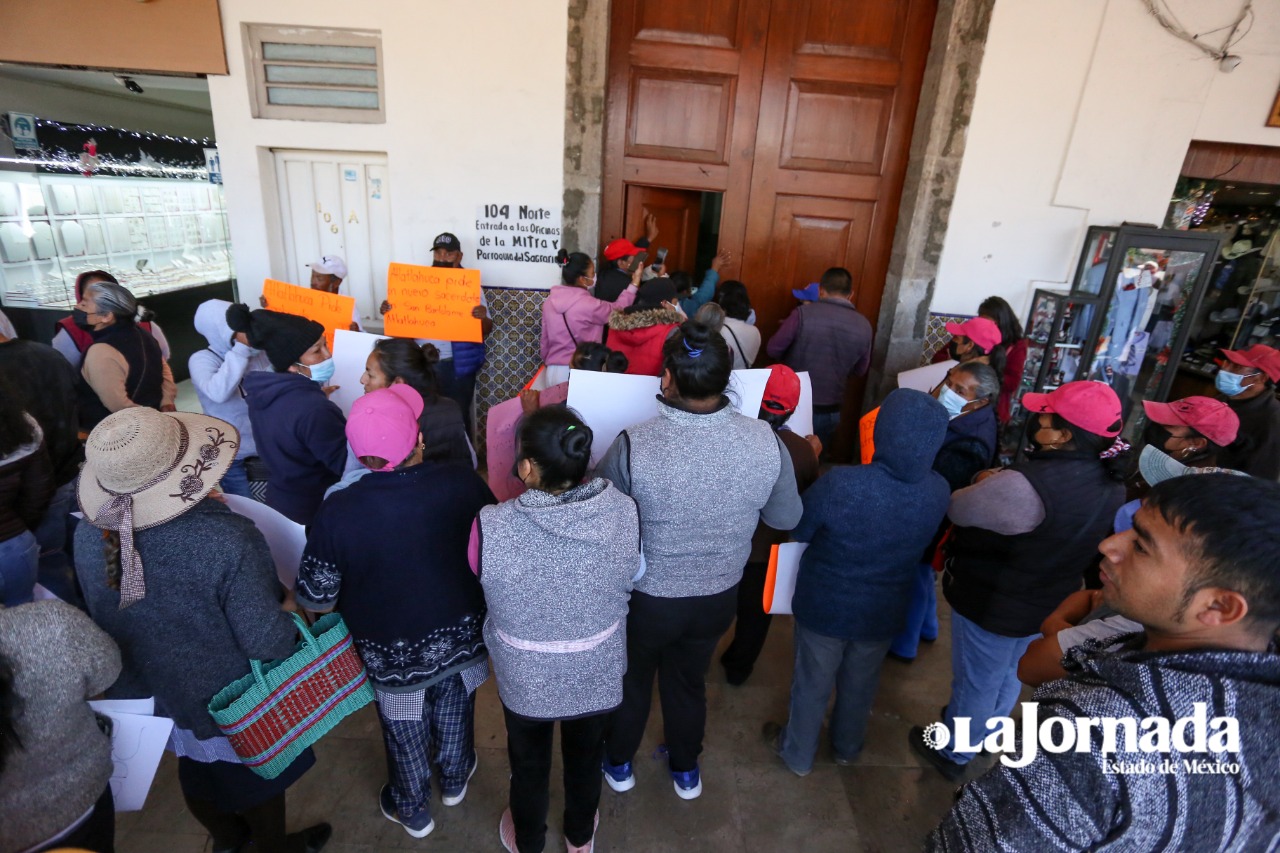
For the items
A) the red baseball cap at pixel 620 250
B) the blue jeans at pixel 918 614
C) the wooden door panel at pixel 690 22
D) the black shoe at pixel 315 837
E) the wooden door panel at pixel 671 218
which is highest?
the wooden door panel at pixel 690 22

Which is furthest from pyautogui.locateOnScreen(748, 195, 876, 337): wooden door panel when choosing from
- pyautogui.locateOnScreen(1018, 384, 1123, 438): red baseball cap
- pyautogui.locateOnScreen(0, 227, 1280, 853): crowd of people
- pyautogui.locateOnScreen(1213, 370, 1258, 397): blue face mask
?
Result: pyautogui.locateOnScreen(1018, 384, 1123, 438): red baseball cap

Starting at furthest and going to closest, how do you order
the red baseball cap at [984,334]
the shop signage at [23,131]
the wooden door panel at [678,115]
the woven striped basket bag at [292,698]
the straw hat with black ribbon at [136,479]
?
1. the shop signage at [23,131]
2. the wooden door panel at [678,115]
3. the red baseball cap at [984,334]
4. the woven striped basket bag at [292,698]
5. the straw hat with black ribbon at [136,479]

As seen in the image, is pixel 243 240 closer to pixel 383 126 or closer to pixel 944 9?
pixel 383 126

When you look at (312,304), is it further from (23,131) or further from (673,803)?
(23,131)

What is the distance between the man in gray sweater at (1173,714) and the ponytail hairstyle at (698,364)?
1.05 meters

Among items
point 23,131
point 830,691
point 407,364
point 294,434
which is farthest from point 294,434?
point 23,131

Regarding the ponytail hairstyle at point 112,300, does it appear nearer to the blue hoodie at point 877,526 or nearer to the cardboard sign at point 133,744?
the cardboard sign at point 133,744

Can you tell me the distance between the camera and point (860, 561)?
→ 2.24 metres

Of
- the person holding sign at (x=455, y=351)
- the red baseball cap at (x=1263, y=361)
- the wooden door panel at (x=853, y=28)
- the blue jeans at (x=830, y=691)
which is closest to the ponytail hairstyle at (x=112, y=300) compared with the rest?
the person holding sign at (x=455, y=351)

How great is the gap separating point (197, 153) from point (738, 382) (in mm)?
8378

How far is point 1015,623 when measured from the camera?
2326 mm

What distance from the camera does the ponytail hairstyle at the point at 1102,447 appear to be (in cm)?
210

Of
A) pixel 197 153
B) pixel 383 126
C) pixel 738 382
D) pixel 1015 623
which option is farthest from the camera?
pixel 197 153

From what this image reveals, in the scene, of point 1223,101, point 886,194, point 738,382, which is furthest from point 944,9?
point 738,382
